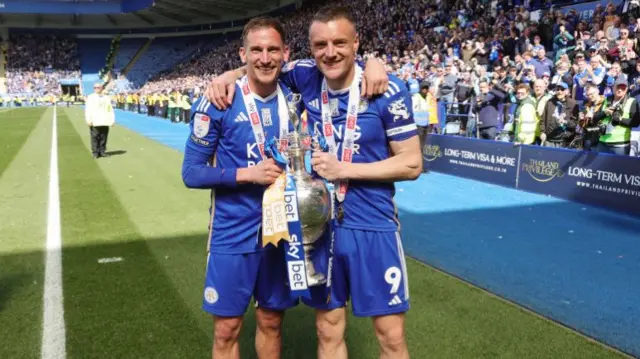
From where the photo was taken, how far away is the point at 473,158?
38.0ft

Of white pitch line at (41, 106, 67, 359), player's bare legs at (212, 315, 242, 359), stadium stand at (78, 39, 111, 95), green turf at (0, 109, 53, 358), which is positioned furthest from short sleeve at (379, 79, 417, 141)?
stadium stand at (78, 39, 111, 95)

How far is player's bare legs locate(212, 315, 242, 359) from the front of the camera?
2877mm

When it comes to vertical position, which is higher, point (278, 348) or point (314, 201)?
point (314, 201)

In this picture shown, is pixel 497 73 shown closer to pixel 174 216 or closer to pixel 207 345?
pixel 174 216

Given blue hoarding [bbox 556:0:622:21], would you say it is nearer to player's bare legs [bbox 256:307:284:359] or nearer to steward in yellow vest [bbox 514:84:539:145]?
steward in yellow vest [bbox 514:84:539:145]

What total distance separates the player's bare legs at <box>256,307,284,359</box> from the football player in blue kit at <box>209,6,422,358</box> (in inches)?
11.5

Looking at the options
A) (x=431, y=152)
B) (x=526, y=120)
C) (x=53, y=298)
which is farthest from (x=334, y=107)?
(x=431, y=152)

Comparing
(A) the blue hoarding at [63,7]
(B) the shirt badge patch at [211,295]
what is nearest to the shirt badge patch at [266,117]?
(B) the shirt badge patch at [211,295]

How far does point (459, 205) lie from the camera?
921cm

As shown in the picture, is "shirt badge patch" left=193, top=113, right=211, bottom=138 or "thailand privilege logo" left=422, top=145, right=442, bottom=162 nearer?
"shirt badge patch" left=193, top=113, right=211, bottom=138

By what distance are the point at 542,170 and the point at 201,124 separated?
27.8ft

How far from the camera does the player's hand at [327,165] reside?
2.58 meters

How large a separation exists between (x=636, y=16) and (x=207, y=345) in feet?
44.4

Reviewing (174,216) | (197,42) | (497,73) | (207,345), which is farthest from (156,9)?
(207,345)
